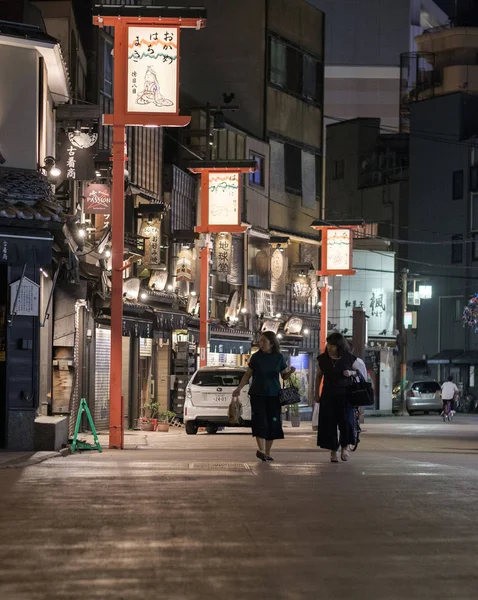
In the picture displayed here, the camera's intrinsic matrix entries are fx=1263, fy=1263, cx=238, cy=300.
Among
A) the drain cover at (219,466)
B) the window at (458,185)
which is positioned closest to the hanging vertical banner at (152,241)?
the drain cover at (219,466)

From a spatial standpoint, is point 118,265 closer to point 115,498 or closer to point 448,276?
point 115,498

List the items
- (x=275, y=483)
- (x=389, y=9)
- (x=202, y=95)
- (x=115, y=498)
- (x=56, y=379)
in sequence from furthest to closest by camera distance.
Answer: (x=389, y=9) → (x=202, y=95) → (x=56, y=379) → (x=275, y=483) → (x=115, y=498)

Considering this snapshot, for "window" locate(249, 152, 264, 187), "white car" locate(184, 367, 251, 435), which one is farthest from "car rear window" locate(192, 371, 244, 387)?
"window" locate(249, 152, 264, 187)

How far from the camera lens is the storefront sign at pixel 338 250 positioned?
53.8m

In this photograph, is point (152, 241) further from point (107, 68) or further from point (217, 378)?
point (217, 378)

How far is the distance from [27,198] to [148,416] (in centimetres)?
1695

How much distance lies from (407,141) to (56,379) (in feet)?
191

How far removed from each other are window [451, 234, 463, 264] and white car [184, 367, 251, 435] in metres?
47.5

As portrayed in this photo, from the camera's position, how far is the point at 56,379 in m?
27.6

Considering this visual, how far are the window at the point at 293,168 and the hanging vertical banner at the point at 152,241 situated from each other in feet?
72.3

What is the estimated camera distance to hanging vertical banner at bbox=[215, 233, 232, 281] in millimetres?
46125

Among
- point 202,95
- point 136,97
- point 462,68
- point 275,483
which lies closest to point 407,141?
point 462,68

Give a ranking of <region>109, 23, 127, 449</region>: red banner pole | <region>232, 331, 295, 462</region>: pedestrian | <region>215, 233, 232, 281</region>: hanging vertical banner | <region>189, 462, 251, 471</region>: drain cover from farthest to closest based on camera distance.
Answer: <region>215, 233, 232, 281</region>: hanging vertical banner
<region>109, 23, 127, 449</region>: red banner pole
<region>232, 331, 295, 462</region>: pedestrian
<region>189, 462, 251, 471</region>: drain cover

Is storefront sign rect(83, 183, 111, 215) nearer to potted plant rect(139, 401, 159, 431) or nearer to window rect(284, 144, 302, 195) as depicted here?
potted plant rect(139, 401, 159, 431)
